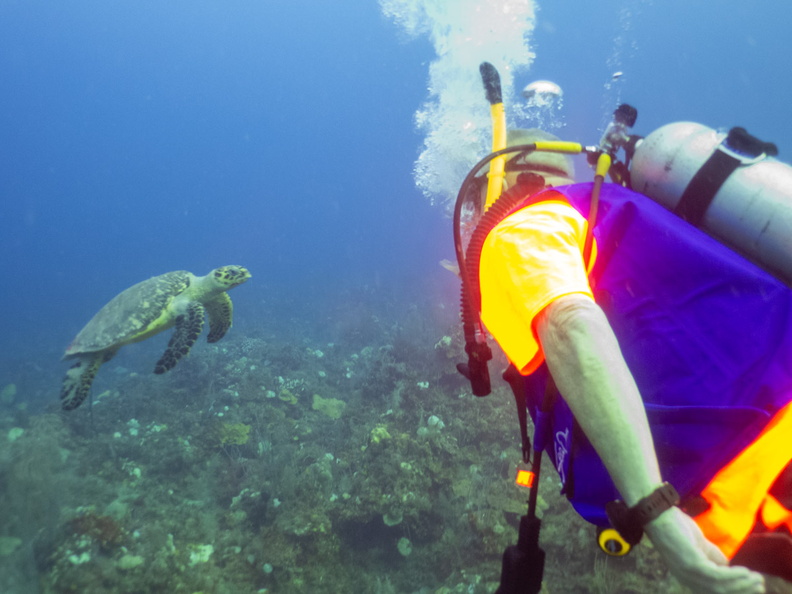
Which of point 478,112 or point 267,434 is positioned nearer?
point 478,112

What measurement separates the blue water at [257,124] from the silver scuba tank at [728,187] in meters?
21.3

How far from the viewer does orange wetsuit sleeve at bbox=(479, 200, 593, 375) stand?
51.7 inches

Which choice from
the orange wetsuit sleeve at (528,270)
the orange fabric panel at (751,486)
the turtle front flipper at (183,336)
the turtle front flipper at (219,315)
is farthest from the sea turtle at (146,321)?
the orange fabric panel at (751,486)

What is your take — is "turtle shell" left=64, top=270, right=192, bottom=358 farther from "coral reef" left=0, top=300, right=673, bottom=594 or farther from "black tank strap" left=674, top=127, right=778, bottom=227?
"black tank strap" left=674, top=127, right=778, bottom=227

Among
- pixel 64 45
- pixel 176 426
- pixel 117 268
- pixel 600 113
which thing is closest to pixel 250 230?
pixel 117 268

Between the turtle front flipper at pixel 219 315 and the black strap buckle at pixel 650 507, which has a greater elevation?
the black strap buckle at pixel 650 507

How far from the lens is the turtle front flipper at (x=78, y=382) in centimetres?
698

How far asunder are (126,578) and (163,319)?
153 inches

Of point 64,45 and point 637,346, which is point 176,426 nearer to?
point 637,346

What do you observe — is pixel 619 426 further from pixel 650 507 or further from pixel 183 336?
pixel 183 336

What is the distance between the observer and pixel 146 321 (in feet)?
23.3

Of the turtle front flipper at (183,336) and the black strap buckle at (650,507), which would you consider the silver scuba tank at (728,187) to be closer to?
the black strap buckle at (650,507)

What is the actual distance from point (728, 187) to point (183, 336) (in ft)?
23.7

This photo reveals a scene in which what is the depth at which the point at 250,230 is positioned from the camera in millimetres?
89812
